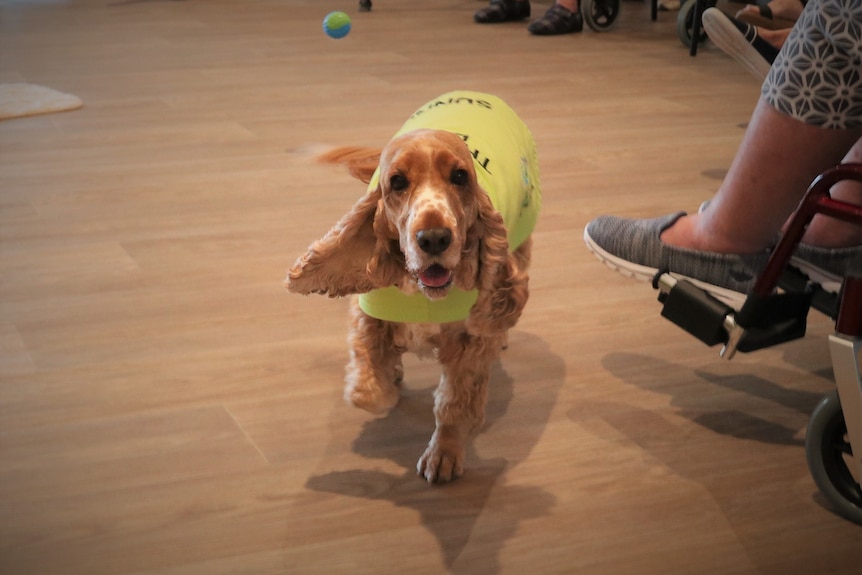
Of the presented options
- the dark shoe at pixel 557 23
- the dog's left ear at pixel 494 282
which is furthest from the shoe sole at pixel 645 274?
the dark shoe at pixel 557 23

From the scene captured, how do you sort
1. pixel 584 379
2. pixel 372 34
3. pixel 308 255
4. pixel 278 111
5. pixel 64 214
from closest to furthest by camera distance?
pixel 308 255 < pixel 584 379 < pixel 64 214 < pixel 278 111 < pixel 372 34

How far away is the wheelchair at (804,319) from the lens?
1.28 metres

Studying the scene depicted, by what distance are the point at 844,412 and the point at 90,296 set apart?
140cm

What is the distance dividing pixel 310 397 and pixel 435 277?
0.51 metres

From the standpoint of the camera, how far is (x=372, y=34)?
15.6 feet

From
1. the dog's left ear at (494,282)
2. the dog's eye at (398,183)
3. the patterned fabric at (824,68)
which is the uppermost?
the patterned fabric at (824,68)

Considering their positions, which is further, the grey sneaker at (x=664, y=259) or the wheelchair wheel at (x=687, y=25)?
the wheelchair wheel at (x=687, y=25)

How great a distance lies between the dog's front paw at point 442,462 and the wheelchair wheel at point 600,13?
12.0ft

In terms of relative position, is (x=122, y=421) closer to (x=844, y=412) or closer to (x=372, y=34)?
(x=844, y=412)

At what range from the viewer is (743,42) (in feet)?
8.13

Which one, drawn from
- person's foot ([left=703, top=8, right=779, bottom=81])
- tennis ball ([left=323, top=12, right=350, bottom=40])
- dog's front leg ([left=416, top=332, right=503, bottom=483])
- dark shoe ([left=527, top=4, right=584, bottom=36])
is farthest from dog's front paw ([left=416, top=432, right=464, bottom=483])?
dark shoe ([left=527, top=4, right=584, bottom=36])

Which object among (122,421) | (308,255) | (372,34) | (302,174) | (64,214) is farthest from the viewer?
(372,34)

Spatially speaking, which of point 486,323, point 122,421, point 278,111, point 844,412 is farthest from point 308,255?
point 278,111

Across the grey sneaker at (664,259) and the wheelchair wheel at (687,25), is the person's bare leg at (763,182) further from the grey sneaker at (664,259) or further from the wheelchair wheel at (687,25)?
the wheelchair wheel at (687,25)
